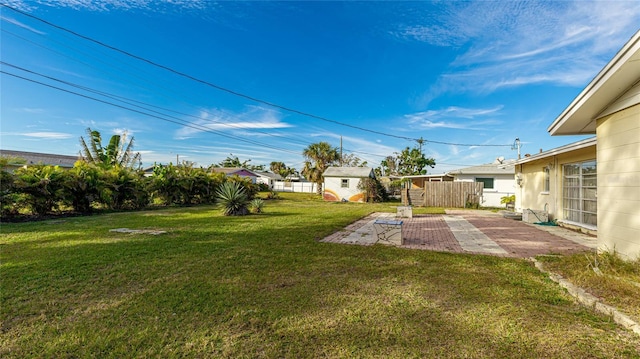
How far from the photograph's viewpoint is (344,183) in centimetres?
2520

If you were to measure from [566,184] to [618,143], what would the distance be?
6.45 metres

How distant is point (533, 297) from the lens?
3.58 m

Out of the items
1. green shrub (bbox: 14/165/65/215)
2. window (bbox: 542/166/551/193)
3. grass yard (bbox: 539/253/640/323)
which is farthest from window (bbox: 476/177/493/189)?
green shrub (bbox: 14/165/65/215)

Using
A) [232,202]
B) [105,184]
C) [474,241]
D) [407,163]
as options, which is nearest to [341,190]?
[232,202]

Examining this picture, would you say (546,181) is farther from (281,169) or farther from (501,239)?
(281,169)

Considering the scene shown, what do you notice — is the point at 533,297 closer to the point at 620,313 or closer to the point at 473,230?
the point at 620,313

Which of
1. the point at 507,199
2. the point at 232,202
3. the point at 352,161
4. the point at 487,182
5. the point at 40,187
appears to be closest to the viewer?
the point at 40,187

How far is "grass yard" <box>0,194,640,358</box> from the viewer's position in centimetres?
242

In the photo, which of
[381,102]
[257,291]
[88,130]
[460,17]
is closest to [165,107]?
[88,130]

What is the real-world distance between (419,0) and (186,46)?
40.1ft

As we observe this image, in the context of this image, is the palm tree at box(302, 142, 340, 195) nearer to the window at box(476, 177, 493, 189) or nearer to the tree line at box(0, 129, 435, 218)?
the tree line at box(0, 129, 435, 218)

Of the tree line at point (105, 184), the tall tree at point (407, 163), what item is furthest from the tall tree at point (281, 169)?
the tree line at point (105, 184)

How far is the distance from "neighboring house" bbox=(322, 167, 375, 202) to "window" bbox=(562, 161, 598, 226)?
15.6m

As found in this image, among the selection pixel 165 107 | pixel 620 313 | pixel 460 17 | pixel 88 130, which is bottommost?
pixel 620 313
